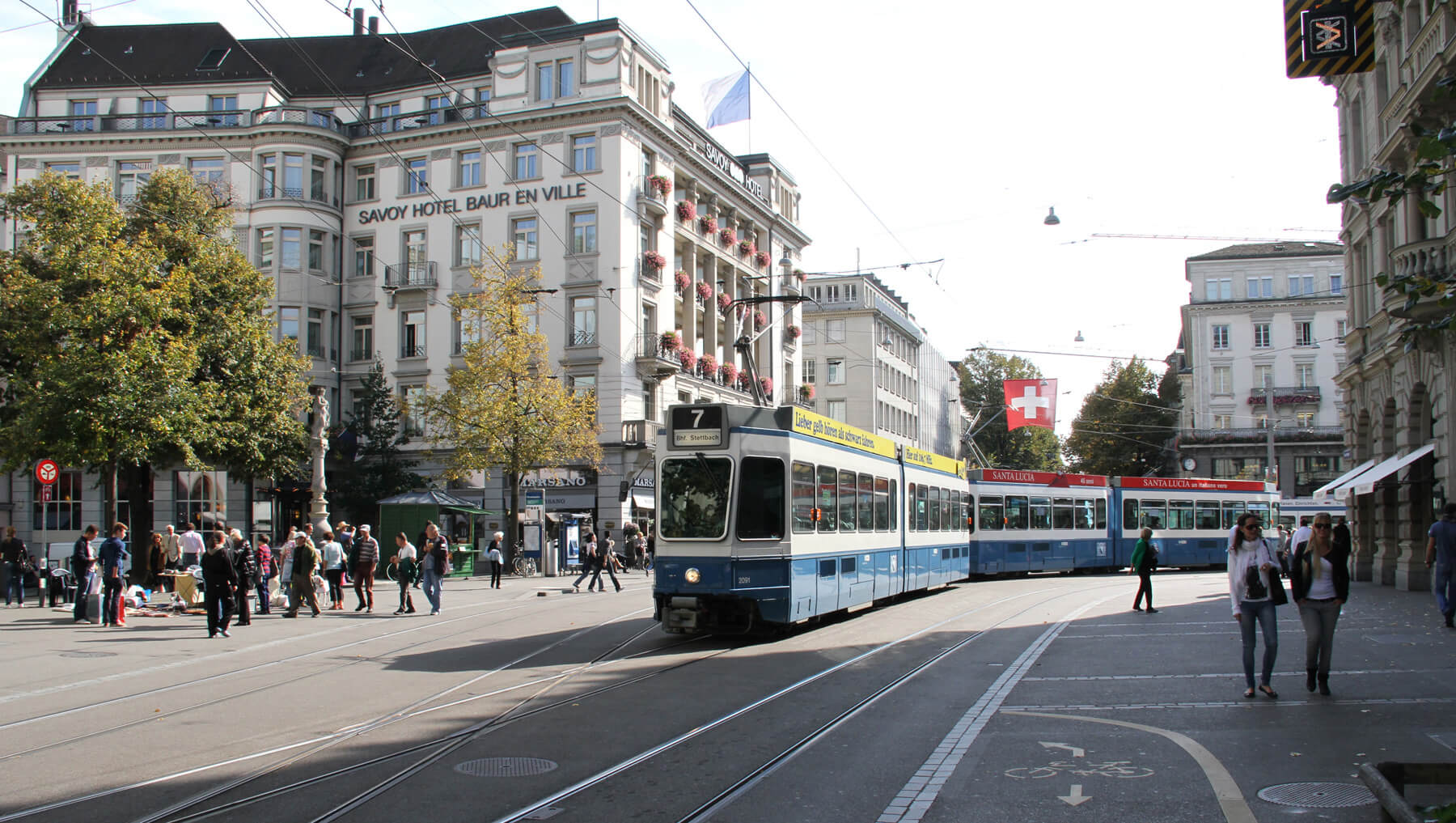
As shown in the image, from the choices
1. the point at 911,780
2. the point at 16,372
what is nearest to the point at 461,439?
the point at 16,372

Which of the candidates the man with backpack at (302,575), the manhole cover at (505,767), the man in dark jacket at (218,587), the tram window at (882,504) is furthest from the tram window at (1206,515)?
the manhole cover at (505,767)

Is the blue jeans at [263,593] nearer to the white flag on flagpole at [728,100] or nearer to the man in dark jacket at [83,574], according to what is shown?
the man in dark jacket at [83,574]

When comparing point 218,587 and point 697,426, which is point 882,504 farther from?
point 218,587

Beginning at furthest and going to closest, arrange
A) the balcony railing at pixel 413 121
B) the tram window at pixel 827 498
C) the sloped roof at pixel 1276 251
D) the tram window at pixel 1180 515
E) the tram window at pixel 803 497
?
the sloped roof at pixel 1276 251 < the balcony railing at pixel 413 121 < the tram window at pixel 1180 515 < the tram window at pixel 827 498 < the tram window at pixel 803 497

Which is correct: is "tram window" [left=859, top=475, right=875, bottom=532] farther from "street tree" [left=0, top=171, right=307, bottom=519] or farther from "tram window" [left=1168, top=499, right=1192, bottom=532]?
"tram window" [left=1168, top=499, right=1192, bottom=532]

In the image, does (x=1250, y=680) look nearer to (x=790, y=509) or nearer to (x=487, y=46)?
(x=790, y=509)

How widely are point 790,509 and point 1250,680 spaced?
6.25m

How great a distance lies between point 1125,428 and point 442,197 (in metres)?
53.4

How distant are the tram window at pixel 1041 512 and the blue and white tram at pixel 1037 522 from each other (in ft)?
0.08

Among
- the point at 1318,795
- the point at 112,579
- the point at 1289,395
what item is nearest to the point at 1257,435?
the point at 1289,395

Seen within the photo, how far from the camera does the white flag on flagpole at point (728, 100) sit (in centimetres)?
3884

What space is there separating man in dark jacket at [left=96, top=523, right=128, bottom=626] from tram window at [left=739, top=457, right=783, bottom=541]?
11.2 m

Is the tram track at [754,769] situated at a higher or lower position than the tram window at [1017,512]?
lower

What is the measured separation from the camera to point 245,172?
48969 millimetres
